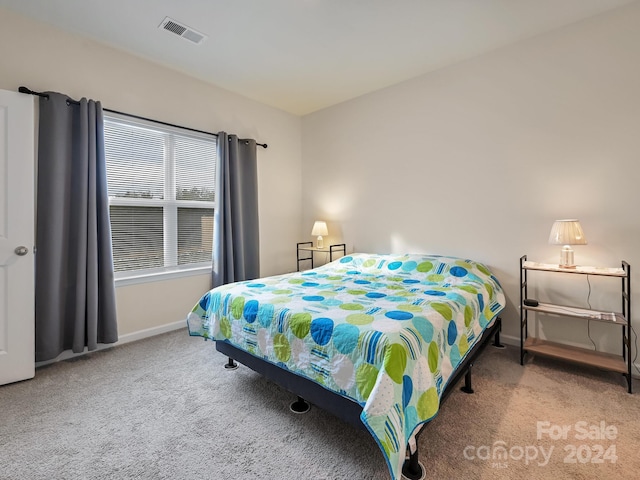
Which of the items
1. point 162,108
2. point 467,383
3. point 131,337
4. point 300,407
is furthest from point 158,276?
point 467,383

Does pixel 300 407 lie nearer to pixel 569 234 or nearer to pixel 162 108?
pixel 569 234

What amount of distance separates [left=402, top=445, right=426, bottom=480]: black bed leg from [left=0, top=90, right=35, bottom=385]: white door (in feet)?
8.54

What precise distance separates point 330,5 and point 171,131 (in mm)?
1944

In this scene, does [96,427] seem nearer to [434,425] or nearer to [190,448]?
[190,448]

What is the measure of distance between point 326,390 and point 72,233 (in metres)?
2.41

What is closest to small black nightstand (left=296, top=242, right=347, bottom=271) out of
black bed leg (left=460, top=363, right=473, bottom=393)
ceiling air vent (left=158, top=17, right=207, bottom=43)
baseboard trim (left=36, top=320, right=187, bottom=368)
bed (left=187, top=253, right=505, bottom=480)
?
bed (left=187, top=253, right=505, bottom=480)

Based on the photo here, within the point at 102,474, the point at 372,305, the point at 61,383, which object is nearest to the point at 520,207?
the point at 372,305

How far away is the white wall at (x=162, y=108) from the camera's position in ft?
7.75

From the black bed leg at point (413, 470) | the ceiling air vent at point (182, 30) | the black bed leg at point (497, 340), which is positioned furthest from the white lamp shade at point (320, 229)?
the black bed leg at point (413, 470)

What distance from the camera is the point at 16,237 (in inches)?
84.8

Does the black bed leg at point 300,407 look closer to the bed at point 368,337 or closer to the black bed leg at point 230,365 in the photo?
the bed at point 368,337

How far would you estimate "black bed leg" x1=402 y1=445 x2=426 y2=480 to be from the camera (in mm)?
1339

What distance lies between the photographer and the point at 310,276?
2.82 meters

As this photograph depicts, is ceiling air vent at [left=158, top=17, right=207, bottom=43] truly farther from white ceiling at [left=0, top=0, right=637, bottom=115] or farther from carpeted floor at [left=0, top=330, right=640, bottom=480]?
carpeted floor at [left=0, top=330, right=640, bottom=480]
